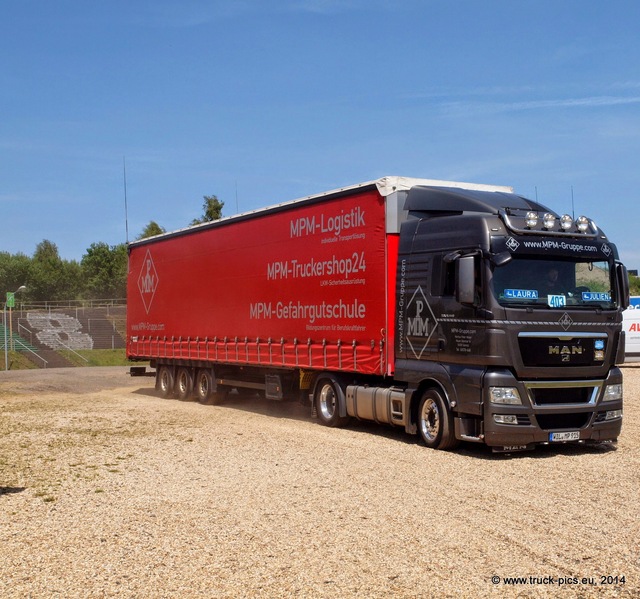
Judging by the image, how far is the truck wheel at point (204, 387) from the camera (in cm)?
2058

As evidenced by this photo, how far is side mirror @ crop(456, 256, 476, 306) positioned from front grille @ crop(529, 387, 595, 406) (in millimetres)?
1527

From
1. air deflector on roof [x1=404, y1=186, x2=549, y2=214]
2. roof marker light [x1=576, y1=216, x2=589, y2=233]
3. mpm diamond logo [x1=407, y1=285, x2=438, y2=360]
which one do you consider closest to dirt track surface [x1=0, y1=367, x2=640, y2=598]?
mpm diamond logo [x1=407, y1=285, x2=438, y2=360]

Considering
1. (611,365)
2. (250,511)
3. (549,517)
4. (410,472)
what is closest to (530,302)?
(611,365)

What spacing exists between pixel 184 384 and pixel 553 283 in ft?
41.0

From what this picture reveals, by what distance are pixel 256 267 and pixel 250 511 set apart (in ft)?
33.2

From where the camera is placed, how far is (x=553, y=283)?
11992mm

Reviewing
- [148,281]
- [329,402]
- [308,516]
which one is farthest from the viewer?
[148,281]

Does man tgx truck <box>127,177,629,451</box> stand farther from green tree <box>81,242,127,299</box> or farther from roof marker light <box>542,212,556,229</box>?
green tree <box>81,242,127,299</box>

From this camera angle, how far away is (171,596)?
578 cm

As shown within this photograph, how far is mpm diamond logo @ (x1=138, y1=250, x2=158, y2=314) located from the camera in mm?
23453

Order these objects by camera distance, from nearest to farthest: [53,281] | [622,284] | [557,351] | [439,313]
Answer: [557,351] → [439,313] → [622,284] → [53,281]

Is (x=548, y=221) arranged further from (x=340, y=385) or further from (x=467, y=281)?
(x=340, y=385)

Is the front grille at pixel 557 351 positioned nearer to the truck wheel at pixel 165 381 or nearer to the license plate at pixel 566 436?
the license plate at pixel 566 436

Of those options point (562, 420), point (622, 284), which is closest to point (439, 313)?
point (562, 420)
